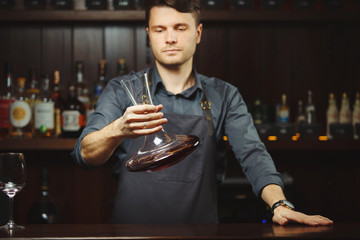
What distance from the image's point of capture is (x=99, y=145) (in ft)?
4.50

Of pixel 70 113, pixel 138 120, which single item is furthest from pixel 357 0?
pixel 138 120

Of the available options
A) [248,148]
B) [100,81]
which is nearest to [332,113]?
[248,148]

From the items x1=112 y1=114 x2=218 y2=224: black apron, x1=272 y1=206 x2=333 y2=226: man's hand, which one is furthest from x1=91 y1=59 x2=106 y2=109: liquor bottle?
x1=272 y1=206 x2=333 y2=226: man's hand

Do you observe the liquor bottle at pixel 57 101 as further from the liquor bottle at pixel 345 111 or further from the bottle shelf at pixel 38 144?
the liquor bottle at pixel 345 111

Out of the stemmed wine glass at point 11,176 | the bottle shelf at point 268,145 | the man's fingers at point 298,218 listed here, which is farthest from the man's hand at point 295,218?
the bottle shelf at point 268,145

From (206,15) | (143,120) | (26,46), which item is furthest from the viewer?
(26,46)

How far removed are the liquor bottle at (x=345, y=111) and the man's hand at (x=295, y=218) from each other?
1.34 meters

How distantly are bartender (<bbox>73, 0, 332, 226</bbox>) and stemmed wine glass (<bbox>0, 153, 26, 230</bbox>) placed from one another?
1.13ft

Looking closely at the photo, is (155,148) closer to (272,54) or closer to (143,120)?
(143,120)

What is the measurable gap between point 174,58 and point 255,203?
2.97ft

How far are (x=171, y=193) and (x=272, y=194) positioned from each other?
463mm

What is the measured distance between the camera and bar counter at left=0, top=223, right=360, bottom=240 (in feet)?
3.43

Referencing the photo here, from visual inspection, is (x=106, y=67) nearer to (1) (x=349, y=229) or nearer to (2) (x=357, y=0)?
(2) (x=357, y=0)

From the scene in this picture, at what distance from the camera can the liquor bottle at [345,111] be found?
251 cm
